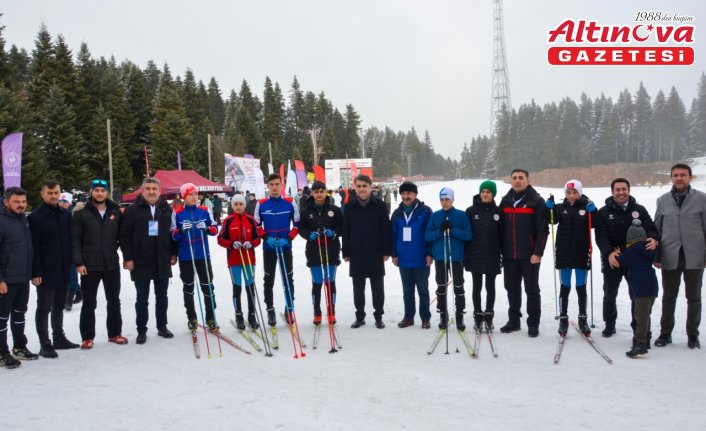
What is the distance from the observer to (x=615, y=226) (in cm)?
532

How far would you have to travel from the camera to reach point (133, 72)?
155 feet

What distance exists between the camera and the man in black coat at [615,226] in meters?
5.20

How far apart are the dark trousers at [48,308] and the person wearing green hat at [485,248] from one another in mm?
4814

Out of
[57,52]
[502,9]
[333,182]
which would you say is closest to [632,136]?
[502,9]

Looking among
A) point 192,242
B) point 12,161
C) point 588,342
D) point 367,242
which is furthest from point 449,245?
point 12,161

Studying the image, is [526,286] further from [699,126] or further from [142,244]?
[699,126]

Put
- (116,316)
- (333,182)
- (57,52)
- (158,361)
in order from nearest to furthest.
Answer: (158,361) < (116,316) < (57,52) < (333,182)

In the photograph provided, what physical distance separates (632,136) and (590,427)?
3640 inches

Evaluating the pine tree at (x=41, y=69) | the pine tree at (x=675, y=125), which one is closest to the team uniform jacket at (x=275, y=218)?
the pine tree at (x=41, y=69)

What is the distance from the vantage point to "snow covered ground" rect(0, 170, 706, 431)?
3.44 meters

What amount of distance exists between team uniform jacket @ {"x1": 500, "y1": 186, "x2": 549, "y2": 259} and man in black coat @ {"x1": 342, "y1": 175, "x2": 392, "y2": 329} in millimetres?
1516

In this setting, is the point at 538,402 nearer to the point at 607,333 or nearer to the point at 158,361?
the point at 607,333

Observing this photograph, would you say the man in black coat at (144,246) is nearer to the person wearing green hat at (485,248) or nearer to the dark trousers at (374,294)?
the dark trousers at (374,294)

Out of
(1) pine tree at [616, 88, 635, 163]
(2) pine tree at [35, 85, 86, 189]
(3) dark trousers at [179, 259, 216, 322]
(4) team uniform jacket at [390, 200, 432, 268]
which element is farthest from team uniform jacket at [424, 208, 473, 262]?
(1) pine tree at [616, 88, 635, 163]
